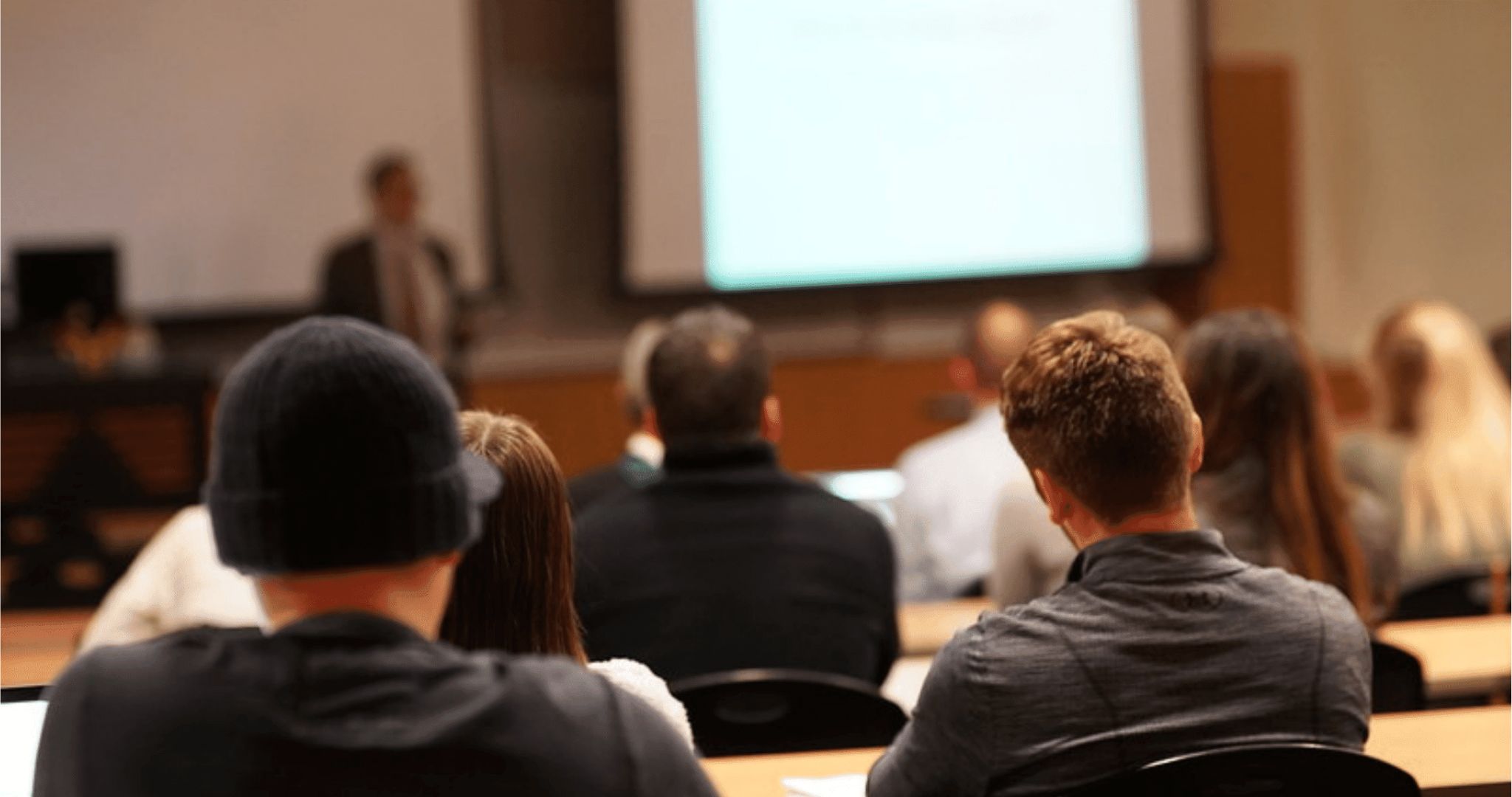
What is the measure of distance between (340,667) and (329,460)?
14 centimetres

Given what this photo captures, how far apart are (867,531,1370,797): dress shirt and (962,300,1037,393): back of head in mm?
2603

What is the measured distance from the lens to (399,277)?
26.0 ft

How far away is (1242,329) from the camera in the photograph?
3088 mm

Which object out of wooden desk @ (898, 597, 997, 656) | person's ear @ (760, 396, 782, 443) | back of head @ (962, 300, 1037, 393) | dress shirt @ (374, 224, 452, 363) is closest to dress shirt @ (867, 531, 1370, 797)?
person's ear @ (760, 396, 782, 443)

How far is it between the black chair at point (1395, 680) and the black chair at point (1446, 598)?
107 cm

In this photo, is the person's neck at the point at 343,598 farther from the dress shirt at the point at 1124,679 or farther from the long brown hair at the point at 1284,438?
the long brown hair at the point at 1284,438

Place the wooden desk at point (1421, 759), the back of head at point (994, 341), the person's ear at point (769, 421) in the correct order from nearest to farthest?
the wooden desk at point (1421, 759)
the person's ear at point (769, 421)
the back of head at point (994, 341)

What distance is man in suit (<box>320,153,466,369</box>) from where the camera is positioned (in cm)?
791

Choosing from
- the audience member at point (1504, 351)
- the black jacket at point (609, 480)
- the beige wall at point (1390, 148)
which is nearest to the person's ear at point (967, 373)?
the black jacket at point (609, 480)

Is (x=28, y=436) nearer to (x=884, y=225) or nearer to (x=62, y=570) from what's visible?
(x=62, y=570)

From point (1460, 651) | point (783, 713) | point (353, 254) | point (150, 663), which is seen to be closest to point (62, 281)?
point (353, 254)

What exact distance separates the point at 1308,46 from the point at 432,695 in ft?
27.2

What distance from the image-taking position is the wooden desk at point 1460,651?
9.16 feet

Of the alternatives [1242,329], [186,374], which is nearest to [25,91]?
[186,374]
